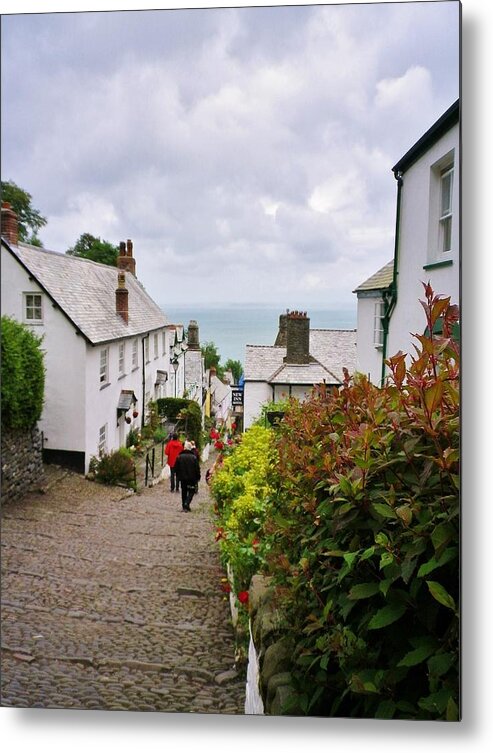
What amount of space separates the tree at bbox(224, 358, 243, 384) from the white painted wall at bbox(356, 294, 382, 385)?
485 mm

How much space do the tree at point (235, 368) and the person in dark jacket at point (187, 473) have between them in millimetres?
464

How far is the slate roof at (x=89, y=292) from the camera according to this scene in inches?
98.4

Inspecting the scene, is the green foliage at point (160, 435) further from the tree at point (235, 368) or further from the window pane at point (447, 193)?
the window pane at point (447, 193)

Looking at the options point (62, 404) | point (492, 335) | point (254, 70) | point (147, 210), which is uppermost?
point (254, 70)

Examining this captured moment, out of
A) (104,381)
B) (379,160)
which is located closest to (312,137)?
(379,160)

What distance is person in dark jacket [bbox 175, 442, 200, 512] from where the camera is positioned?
290 centimetres

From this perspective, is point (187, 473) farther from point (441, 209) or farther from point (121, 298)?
point (441, 209)

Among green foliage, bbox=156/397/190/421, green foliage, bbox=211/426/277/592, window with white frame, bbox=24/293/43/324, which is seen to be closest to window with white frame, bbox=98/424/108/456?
green foliage, bbox=156/397/190/421

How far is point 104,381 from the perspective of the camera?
8.60 feet

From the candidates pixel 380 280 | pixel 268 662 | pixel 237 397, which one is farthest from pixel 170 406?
pixel 268 662

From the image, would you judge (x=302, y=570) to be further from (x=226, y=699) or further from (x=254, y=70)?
(x=254, y=70)

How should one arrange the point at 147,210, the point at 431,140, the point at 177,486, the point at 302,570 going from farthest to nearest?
1. the point at 177,486
2. the point at 147,210
3. the point at 431,140
4. the point at 302,570

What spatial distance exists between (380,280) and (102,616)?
167 centimetres

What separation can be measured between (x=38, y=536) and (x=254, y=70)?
2020mm
